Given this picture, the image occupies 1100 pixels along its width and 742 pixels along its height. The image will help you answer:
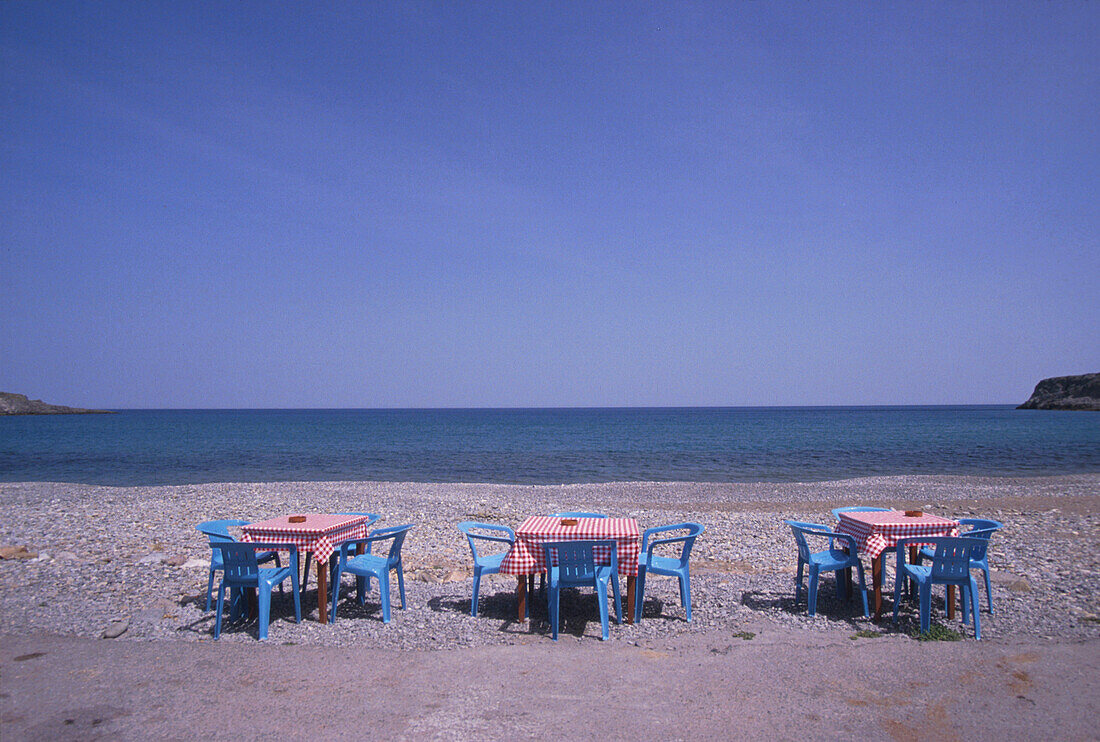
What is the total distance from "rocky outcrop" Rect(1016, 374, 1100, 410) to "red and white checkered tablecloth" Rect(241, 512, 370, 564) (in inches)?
5622

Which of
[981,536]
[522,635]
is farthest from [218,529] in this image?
[981,536]

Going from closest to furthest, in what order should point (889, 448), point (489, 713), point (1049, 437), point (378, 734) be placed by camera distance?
point (378, 734)
point (489, 713)
point (889, 448)
point (1049, 437)

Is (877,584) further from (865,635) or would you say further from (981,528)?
(981,528)

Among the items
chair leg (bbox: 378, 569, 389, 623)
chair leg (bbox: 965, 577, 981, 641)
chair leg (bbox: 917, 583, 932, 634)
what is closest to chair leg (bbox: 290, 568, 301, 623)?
chair leg (bbox: 378, 569, 389, 623)

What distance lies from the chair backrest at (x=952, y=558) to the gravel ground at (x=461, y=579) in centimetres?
61

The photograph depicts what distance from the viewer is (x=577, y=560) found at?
662 centimetres

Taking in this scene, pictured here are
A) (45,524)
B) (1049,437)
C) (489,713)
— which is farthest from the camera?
(1049,437)

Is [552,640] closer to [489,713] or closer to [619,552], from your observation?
[619,552]

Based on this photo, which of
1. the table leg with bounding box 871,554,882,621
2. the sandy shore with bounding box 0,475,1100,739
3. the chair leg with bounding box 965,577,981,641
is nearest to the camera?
the sandy shore with bounding box 0,475,1100,739

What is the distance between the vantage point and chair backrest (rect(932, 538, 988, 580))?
6.41 m

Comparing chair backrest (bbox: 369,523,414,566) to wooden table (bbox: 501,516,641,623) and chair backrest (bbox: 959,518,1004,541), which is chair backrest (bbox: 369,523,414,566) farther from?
chair backrest (bbox: 959,518,1004,541)

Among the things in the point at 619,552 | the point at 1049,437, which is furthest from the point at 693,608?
the point at 1049,437

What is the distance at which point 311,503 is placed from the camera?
59.4ft

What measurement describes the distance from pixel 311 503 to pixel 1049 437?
170 ft
